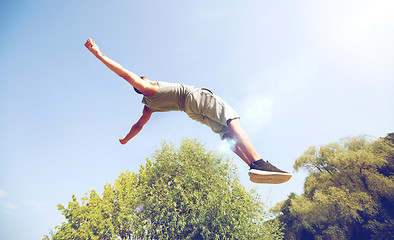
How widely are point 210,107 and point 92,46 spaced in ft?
4.73

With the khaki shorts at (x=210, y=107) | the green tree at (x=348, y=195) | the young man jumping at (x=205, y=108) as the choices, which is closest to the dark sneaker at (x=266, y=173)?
the young man jumping at (x=205, y=108)

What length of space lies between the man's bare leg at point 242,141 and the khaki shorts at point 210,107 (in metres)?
0.09

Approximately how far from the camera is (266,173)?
2.22 m

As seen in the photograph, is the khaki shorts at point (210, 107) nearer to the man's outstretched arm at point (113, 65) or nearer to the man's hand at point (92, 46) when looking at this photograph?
the man's outstretched arm at point (113, 65)

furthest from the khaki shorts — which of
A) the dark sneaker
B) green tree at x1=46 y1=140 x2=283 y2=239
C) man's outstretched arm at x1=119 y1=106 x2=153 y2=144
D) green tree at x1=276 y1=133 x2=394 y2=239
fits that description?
green tree at x1=276 y1=133 x2=394 y2=239

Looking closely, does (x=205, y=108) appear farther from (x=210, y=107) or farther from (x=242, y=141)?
(x=242, y=141)

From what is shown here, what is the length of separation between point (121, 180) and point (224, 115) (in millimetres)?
13752

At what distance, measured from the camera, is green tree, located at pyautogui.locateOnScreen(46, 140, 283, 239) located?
1069cm

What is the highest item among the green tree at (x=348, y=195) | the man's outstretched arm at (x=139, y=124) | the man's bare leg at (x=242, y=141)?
the man's outstretched arm at (x=139, y=124)

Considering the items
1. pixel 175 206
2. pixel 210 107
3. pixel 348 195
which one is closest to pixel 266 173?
→ pixel 210 107

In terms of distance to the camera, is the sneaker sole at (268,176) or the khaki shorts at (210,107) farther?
the khaki shorts at (210,107)

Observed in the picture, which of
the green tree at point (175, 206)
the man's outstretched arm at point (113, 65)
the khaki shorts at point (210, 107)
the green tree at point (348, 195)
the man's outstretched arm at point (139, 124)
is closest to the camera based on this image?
the man's outstretched arm at point (113, 65)

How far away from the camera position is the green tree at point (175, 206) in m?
10.7

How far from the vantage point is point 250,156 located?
7.75 ft
